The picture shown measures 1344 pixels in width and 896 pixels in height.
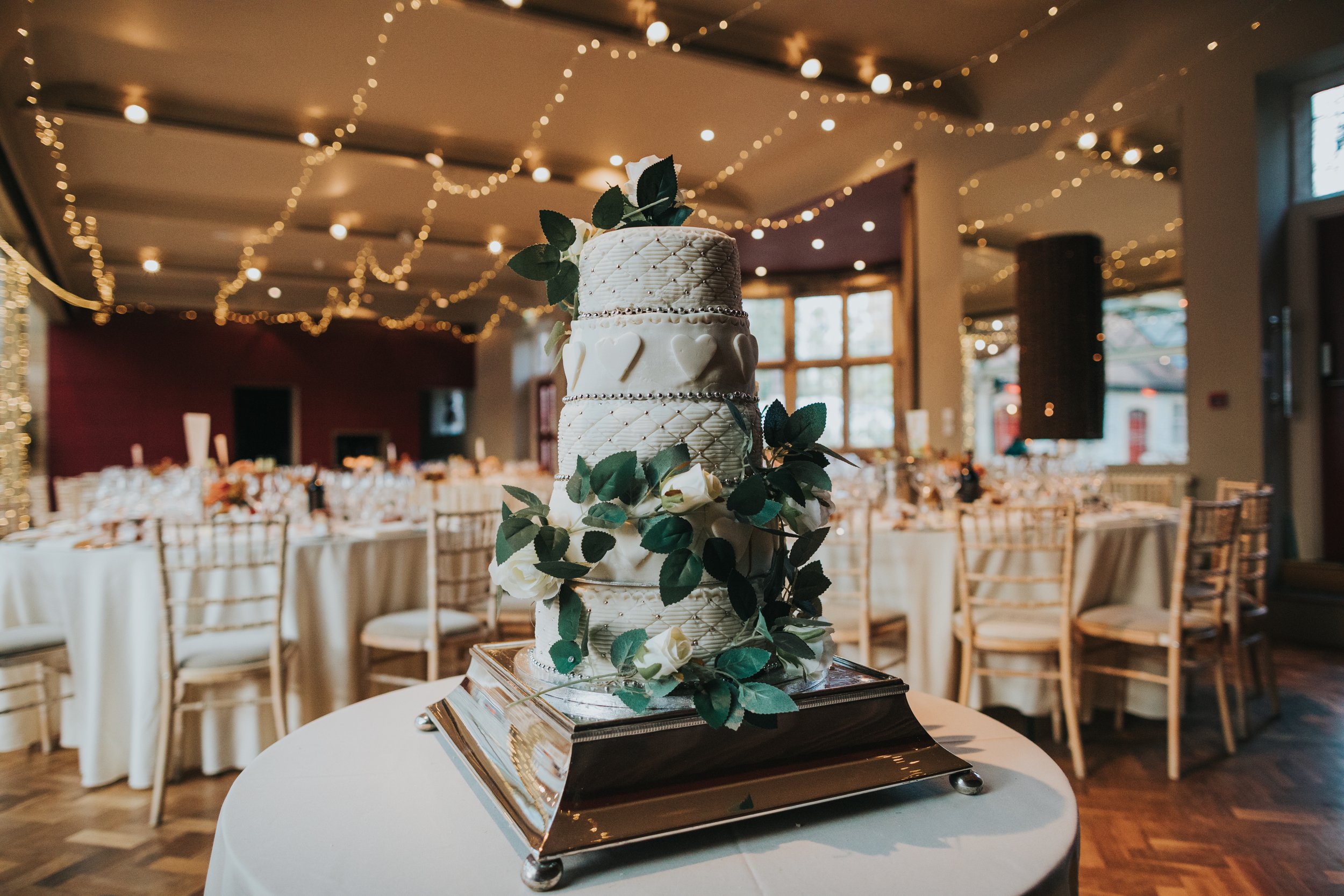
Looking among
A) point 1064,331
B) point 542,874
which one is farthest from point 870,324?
point 542,874

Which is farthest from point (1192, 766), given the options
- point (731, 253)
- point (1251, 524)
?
point (731, 253)

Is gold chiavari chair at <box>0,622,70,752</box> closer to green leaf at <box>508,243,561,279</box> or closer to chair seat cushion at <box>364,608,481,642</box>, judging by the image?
chair seat cushion at <box>364,608,481,642</box>

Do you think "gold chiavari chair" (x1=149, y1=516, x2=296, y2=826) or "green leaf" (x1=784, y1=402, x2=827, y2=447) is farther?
"gold chiavari chair" (x1=149, y1=516, x2=296, y2=826)

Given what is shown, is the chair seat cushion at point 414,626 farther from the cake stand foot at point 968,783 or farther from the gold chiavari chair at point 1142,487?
the gold chiavari chair at point 1142,487

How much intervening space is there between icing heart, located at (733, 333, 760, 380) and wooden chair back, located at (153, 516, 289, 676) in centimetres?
242

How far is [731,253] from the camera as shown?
1.00 m

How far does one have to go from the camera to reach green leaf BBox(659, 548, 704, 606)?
0.84 m

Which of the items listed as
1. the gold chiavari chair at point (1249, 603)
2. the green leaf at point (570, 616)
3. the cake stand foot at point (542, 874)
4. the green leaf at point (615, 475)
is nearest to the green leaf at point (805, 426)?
the green leaf at point (615, 475)

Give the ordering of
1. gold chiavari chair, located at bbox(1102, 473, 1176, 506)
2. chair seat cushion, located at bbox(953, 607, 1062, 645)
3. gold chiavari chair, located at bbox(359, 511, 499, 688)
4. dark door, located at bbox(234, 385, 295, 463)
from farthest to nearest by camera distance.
→ dark door, located at bbox(234, 385, 295, 463), gold chiavari chair, located at bbox(1102, 473, 1176, 506), gold chiavari chair, located at bbox(359, 511, 499, 688), chair seat cushion, located at bbox(953, 607, 1062, 645)

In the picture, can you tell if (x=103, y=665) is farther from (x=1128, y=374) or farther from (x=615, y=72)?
(x=1128, y=374)

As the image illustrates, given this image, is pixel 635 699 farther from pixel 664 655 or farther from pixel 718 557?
pixel 718 557

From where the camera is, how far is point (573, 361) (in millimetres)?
989

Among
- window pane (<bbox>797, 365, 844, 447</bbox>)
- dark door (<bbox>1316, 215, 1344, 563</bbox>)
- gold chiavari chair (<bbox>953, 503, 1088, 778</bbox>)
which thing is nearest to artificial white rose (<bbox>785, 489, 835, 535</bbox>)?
gold chiavari chair (<bbox>953, 503, 1088, 778</bbox>)

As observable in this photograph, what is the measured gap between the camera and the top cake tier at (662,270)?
952mm
